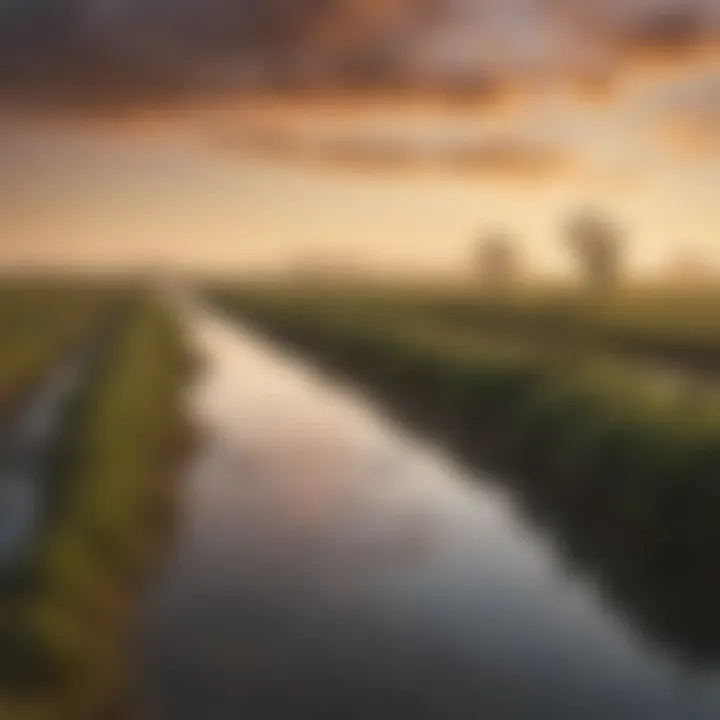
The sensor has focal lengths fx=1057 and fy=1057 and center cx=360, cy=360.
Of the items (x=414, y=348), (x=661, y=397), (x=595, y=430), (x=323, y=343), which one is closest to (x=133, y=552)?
(x=595, y=430)

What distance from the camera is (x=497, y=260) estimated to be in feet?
112

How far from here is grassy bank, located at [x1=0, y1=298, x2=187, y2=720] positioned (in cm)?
455

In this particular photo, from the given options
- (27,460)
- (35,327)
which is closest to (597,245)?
(35,327)

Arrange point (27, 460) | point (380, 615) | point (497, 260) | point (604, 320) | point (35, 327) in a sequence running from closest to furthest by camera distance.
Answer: point (380, 615), point (27, 460), point (604, 320), point (35, 327), point (497, 260)

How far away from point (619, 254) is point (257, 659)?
106 feet

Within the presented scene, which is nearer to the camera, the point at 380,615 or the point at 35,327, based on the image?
the point at 380,615

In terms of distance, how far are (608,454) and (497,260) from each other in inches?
1034

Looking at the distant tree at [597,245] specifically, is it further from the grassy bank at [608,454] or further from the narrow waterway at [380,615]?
the narrow waterway at [380,615]

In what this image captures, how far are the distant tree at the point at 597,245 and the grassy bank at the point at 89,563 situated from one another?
85.0 feet

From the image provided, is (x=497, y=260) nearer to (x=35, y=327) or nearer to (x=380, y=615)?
(x=35, y=327)

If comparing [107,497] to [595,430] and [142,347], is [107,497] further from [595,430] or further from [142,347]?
[142,347]

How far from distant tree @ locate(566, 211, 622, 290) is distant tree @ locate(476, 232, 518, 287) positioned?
2221 millimetres

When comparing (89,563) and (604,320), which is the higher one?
(604,320)

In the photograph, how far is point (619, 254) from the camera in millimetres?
35625
